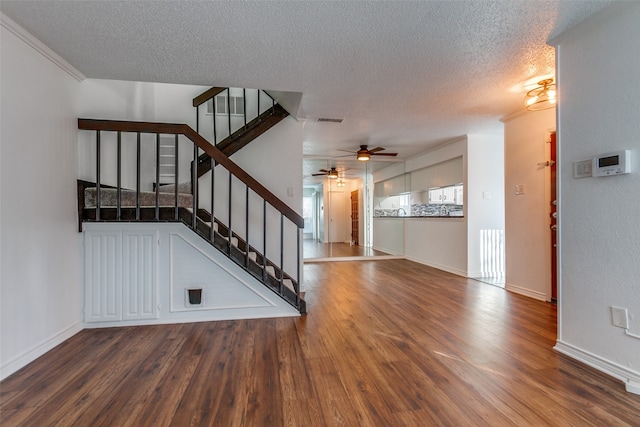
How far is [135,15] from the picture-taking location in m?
1.93

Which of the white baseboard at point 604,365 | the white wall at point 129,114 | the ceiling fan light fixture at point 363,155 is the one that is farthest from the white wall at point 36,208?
the ceiling fan light fixture at point 363,155

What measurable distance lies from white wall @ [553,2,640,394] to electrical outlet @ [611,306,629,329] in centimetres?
3

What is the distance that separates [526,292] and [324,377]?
325 centimetres

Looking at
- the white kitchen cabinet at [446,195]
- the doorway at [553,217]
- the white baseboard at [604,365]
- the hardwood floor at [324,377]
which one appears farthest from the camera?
the white kitchen cabinet at [446,195]

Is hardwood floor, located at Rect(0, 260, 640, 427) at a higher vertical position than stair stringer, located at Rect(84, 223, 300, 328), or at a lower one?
lower

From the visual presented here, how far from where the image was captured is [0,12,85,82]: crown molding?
194cm

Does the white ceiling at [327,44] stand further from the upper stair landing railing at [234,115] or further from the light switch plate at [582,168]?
the light switch plate at [582,168]

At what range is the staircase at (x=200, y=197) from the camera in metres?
2.70

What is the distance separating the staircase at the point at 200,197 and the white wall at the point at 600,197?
233 centimetres

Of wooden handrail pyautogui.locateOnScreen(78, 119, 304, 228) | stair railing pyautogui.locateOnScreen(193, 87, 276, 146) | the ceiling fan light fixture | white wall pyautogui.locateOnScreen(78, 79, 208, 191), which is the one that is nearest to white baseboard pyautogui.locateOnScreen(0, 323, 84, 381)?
white wall pyautogui.locateOnScreen(78, 79, 208, 191)

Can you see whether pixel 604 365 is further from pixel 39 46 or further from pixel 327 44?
pixel 39 46

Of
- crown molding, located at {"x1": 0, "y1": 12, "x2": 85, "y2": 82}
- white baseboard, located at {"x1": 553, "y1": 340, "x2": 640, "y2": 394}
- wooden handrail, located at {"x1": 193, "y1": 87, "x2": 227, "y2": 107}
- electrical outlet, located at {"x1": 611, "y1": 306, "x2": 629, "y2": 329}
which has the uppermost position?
wooden handrail, located at {"x1": 193, "y1": 87, "x2": 227, "y2": 107}

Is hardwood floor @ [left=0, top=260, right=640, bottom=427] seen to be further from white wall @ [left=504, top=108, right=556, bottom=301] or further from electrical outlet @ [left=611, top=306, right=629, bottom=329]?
white wall @ [left=504, top=108, right=556, bottom=301]

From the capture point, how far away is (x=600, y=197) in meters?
2.00
